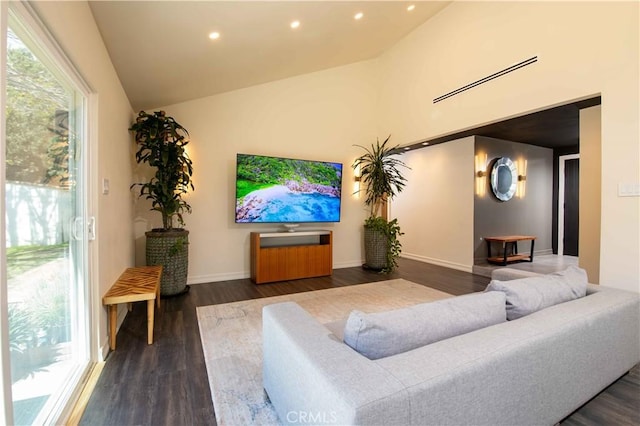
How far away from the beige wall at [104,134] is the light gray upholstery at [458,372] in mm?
1619

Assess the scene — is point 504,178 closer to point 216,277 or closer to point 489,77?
point 489,77

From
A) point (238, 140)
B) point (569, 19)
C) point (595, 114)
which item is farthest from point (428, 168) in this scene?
point (238, 140)

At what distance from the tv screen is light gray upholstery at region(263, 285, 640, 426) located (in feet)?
9.76

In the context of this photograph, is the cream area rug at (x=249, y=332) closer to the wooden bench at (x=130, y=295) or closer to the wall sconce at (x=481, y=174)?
the wooden bench at (x=130, y=295)

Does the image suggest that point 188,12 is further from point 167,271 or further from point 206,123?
point 167,271

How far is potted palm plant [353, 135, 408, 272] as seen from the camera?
514 cm

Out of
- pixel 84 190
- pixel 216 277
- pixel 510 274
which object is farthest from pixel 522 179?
pixel 84 190

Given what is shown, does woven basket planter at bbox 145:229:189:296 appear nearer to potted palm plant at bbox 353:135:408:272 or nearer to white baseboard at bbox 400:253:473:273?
potted palm plant at bbox 353:135:408:272

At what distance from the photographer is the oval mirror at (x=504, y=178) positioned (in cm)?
541

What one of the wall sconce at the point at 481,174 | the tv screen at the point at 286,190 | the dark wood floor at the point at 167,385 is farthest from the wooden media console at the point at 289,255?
the wall sconce at the point at 481,174

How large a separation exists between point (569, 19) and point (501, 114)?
105 centimetres

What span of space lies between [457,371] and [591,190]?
388 centimetres

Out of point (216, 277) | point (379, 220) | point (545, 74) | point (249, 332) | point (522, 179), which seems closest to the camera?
point (249, 332)

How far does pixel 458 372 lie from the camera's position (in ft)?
3.17
